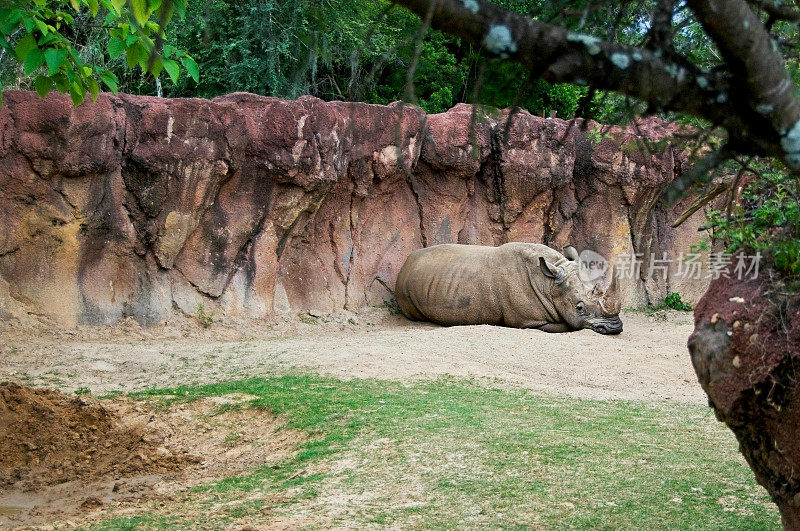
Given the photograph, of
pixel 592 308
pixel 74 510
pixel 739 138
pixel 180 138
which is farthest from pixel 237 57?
pixel 739 138

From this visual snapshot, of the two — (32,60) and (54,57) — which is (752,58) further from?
(32,60)

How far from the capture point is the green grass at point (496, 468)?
4410 mm

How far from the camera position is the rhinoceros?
468 inches

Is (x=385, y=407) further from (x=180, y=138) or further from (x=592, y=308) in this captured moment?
(x=592, y=308)

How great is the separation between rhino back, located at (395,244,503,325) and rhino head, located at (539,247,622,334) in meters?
0.79

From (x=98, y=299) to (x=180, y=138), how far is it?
81.0 inches

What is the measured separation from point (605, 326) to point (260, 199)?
4.77 metres

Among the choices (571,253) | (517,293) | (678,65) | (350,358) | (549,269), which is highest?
(678,65)

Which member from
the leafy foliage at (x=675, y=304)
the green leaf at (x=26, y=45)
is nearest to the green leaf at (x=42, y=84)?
the green leaf at (x=26, y=45)

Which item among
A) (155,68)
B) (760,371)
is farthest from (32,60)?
(760,371)

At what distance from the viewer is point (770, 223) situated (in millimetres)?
3666

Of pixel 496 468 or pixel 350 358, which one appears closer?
pixel 496 468

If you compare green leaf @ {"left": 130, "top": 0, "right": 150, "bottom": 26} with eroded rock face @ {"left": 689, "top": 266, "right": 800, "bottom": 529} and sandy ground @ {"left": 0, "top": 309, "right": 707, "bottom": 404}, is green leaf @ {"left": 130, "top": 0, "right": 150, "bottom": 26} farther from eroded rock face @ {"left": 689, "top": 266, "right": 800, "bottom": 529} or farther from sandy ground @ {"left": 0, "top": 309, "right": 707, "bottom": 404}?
sandy ground @ {"left": 0, "top": 309, "right": 707, "bottom": 404}

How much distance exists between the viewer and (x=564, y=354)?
9461mm
